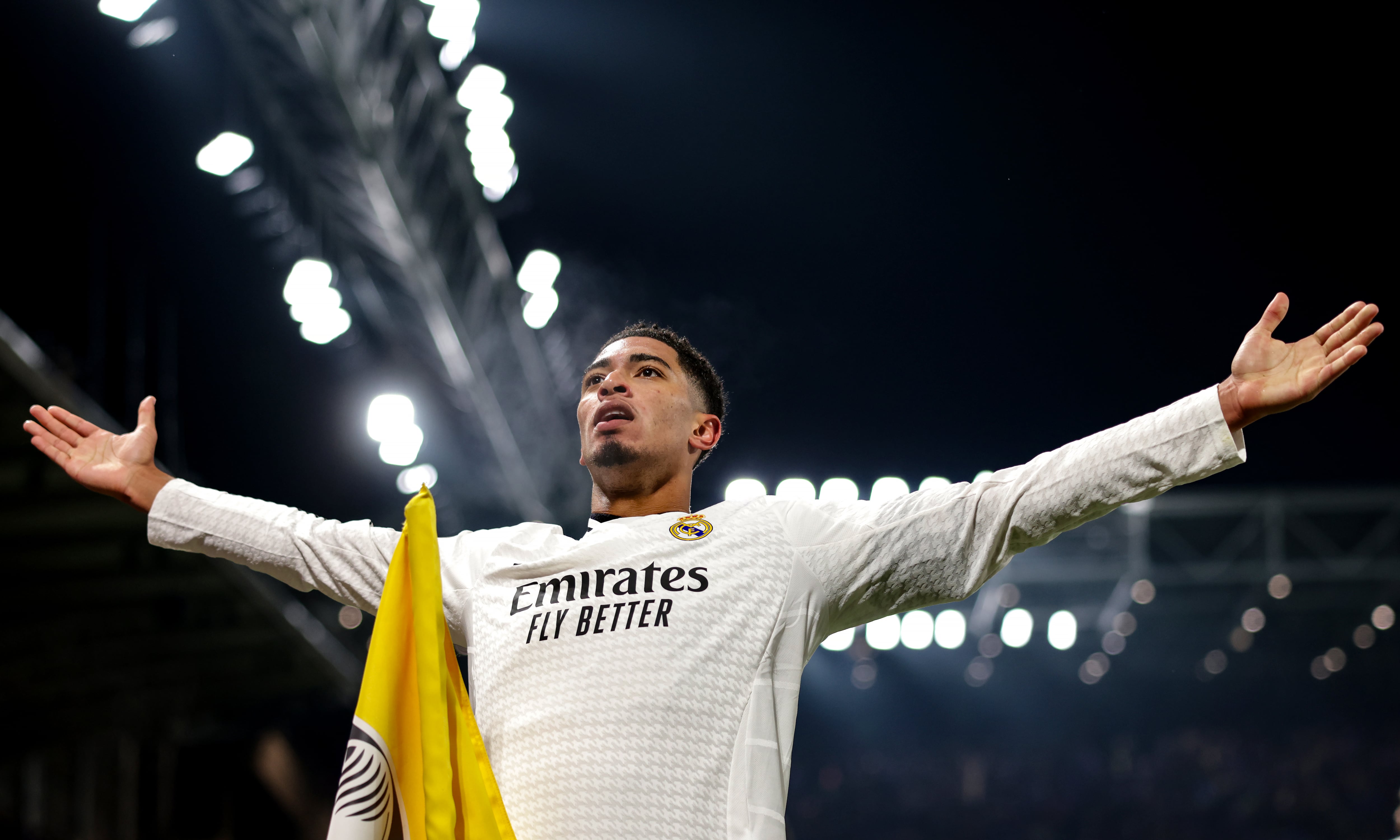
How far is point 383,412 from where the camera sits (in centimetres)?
1101

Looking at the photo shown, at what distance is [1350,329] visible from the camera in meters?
2.12

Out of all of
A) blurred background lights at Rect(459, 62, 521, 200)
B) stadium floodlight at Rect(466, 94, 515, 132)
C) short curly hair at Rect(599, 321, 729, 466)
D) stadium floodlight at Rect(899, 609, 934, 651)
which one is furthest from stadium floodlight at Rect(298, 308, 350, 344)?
stadium floodlight at Rect(899, 609, 934, 651)

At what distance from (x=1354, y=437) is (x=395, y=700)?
14.4 m

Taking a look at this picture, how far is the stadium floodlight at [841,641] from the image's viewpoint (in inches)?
730

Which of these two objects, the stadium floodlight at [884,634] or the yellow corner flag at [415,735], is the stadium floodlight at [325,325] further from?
the stadium floodlight at [884,634]

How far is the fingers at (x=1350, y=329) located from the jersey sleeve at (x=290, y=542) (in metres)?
1.75

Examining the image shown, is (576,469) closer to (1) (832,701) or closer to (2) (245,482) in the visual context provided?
(2) (245,482)

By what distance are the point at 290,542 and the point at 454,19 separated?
17.7 feet

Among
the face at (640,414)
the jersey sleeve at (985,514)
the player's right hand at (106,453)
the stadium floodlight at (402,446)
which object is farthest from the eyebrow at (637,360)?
the stadium floodlight at (402,446)

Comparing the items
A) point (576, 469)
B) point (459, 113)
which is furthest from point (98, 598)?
point (459, 113)

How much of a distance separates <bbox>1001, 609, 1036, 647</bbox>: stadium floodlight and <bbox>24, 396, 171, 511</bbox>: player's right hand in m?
15.3

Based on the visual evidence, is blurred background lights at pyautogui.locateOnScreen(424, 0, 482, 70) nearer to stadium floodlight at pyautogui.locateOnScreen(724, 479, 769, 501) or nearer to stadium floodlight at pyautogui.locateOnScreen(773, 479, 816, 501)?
stadium floodlight at pyautogui.locateOnScreen(724, 479, 769, 501)

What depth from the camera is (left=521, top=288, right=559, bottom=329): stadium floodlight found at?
385 inches

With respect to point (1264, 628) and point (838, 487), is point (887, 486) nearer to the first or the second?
point (838, 487)
